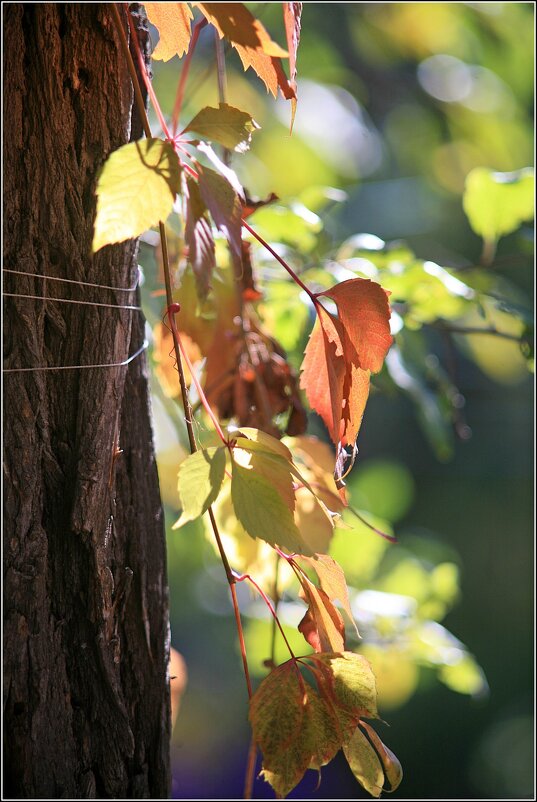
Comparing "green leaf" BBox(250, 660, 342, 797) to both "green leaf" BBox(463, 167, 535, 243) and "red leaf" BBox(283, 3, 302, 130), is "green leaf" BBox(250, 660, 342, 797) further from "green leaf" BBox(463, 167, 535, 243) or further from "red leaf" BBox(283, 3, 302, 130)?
"green leaf" BBox(463, 167, 535, 243)

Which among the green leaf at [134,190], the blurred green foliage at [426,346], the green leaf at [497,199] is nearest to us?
the green leaf at [134,190]

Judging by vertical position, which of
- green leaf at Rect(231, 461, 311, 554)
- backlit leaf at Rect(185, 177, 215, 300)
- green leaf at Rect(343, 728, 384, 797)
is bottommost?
green leaf at Rect(343, 728, 384, 797)

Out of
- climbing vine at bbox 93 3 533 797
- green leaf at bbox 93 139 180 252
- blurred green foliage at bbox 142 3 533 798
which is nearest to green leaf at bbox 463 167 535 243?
climbing vine at bbox 93 3 533 797

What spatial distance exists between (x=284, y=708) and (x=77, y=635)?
57 mm

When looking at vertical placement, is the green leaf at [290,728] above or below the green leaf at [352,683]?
below

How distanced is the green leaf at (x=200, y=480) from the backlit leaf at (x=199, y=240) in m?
0.04

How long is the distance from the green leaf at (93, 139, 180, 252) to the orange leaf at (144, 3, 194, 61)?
2.0 inches

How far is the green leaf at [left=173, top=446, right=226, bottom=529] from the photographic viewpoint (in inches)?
6.8

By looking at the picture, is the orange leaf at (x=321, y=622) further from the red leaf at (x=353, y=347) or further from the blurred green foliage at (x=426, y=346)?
the blurred green foliage at (x=426, y=346)

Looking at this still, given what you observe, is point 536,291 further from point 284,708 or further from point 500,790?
point 500,790

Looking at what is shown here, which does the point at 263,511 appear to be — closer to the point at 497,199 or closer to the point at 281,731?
the point at 281,731

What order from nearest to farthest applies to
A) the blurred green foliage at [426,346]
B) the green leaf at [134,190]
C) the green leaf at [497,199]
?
the green leaf at [134,190] < the green leaf at [497,199] < the blurred green foliage at [426,346]

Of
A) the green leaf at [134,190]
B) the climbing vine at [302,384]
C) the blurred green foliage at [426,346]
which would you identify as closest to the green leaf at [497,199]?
the climbing vine at [302,384]

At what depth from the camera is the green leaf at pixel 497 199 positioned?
Result: 43 centimetres
